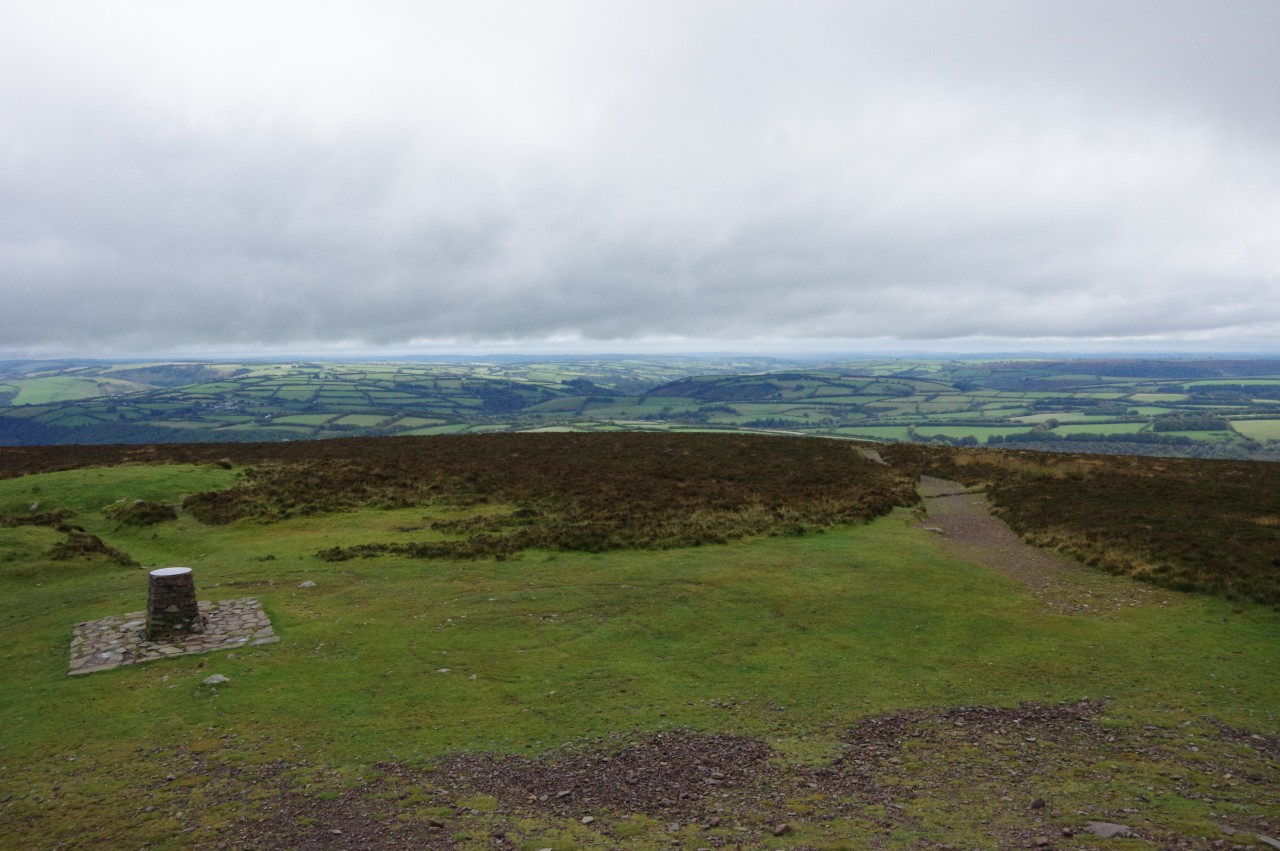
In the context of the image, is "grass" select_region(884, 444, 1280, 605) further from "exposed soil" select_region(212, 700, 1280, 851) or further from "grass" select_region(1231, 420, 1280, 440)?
"grass" select_region(1231, 420, 1280, 440)

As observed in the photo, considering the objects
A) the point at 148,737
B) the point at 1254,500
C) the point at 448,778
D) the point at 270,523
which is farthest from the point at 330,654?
the point at 1254,500

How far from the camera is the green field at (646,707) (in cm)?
909

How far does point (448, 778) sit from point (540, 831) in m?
2.13

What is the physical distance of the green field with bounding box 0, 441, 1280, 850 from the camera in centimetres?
909

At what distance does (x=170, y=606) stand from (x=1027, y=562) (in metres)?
25.1

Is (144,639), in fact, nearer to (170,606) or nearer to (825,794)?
(170,606)

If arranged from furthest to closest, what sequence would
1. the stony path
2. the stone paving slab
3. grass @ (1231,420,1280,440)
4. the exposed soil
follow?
grass @ (1231,420,1280,440), the stony path, the stone paving slab, the exposed soil

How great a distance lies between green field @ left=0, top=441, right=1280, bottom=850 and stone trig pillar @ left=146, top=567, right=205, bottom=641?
1.57 metres

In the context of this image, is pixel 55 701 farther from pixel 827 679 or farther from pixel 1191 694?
pixel 1191 694

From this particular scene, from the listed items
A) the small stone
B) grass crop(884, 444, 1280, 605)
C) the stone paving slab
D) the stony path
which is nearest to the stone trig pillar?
the stone paving slab

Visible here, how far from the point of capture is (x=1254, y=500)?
29.8 m

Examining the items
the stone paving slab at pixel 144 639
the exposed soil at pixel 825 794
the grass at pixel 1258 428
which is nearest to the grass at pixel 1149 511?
the exposed soil at pixel 825 794

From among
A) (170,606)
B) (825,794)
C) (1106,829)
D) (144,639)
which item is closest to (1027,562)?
(1106,829)

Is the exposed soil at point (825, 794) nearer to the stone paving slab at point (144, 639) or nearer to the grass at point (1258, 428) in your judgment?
the stone paving slab at point (144, 639)
